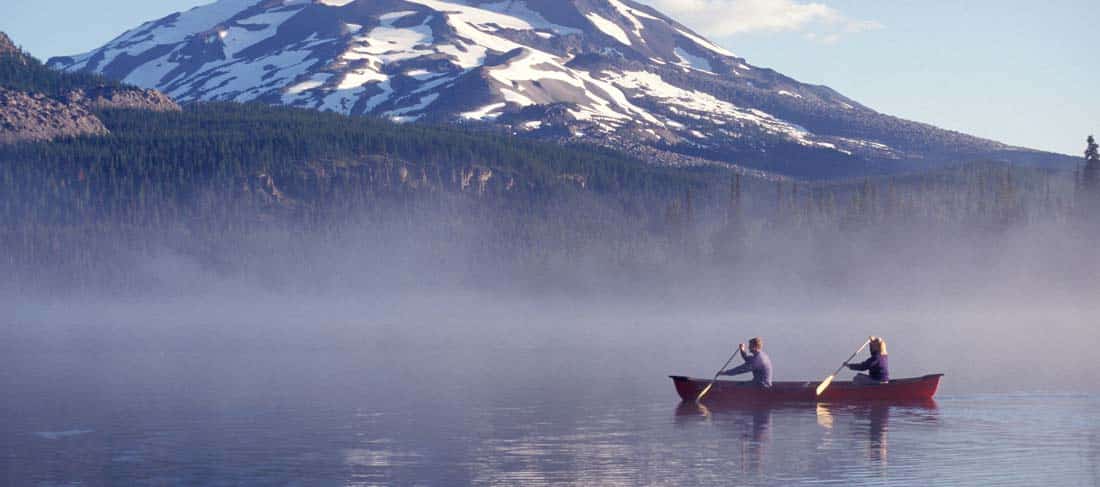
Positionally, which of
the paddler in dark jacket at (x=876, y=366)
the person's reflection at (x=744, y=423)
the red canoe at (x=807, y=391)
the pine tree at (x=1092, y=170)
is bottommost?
the person's reflection at (x=744, y=423)

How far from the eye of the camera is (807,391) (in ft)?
193

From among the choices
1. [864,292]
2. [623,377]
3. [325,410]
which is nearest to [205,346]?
[623,377]

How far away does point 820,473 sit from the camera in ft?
139

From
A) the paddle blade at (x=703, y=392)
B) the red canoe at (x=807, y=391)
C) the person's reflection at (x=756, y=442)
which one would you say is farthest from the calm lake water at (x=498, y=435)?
the paddle blade at (x=703, y=392)

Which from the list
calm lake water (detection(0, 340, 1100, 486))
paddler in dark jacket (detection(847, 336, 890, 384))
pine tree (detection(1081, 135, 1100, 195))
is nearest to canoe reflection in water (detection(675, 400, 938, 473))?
calm lake water (detection(0, 340, 1100, 486))

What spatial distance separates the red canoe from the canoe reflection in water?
27 centimetres

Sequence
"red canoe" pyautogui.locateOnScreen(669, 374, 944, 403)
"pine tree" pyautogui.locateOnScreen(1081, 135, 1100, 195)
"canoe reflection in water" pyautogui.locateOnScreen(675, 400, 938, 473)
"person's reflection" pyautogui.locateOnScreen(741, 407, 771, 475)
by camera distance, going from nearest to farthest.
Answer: "person's reflection" pyautogui.locateOnScreen(741, 407, 771, 475), "canoe reflection in water" pyautogui.locateOnScreen(675, 400, 938, 473), "red canoe" pyautogui.locateOnScreen(669, 374, 944, 403), "pine tree" pyautogui.locateOnScreen(1081, 135, 1100, 195)

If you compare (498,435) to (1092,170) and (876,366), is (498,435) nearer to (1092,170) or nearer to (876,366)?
(876,366)

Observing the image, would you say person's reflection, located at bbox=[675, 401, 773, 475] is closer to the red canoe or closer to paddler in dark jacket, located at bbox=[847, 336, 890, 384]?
the red canoe

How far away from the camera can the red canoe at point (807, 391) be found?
5888 centimetres

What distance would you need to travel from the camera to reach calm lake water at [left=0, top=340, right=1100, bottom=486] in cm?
4234

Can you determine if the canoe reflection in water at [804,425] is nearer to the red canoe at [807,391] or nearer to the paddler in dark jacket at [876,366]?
the red canoe at [807,391]

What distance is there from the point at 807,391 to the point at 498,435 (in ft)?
45.1

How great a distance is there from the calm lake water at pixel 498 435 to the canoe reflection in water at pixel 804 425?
0.13 m
